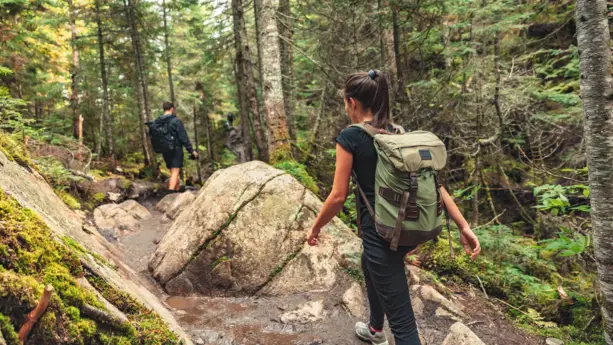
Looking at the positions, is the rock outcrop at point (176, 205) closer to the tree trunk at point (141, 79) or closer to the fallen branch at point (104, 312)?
the tree trunk at point (141, 79)

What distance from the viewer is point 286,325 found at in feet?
12.7

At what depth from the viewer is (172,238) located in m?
5.29

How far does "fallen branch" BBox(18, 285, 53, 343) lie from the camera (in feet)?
5.35

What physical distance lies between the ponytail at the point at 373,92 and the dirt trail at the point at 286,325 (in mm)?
2495

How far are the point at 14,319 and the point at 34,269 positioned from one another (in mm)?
344

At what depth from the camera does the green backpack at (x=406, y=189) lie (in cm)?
242

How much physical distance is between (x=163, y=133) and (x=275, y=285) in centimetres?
642

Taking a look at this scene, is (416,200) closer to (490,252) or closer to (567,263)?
(490,252)

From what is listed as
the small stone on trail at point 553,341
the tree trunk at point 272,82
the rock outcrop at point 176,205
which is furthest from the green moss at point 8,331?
the rock outcrop at point 176,205

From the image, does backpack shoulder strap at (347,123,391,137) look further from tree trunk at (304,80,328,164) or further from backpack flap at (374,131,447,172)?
tree trunk at (304,80,328,164)

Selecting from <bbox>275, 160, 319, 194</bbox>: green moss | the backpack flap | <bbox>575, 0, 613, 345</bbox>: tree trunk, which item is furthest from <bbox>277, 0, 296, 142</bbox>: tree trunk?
the backpack flap

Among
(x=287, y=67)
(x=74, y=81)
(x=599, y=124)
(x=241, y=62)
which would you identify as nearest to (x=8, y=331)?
(x=599, y=124)

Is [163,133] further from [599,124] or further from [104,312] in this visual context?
[599,124]

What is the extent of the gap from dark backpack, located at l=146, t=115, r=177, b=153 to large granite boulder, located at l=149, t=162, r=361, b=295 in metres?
4.54
